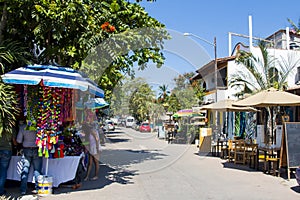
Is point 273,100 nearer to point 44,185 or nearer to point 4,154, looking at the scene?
point 44,185

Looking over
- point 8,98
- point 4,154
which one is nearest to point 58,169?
point 4,154

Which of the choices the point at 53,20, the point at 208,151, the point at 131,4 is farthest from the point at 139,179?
the point at 208,151

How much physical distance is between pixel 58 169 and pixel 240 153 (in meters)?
7.03

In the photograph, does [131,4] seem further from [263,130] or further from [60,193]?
[263,130]

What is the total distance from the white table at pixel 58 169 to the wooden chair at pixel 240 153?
21.4 feet

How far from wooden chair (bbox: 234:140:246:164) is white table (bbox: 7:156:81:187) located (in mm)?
6520

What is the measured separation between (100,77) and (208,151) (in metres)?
8.52

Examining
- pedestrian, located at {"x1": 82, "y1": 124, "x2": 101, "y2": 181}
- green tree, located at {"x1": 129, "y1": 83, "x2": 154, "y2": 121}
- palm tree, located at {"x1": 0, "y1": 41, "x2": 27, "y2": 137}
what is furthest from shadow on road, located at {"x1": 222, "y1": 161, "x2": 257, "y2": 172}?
green tree, located at {"x1": 129, "y1": 83, "x2": 154, "y2": 121}

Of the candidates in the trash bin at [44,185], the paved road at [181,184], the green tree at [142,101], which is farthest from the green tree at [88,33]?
the green tree at [142,101]

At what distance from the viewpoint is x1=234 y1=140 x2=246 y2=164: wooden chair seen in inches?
459

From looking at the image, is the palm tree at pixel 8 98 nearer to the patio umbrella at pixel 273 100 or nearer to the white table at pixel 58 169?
the white table at pixel 58 169

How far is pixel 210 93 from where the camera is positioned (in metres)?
27.5

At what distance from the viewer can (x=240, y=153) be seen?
11820mm

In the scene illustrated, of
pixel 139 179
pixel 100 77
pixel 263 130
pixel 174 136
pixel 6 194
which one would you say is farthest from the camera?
pixel 174 136
